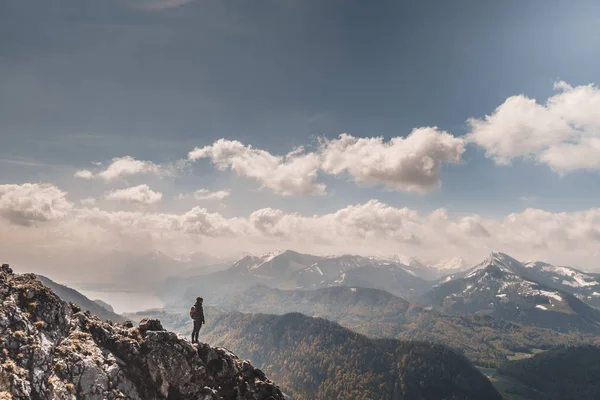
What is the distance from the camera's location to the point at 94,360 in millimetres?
36375

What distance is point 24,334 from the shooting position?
32438mm

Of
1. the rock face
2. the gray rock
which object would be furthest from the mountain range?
the gray rock

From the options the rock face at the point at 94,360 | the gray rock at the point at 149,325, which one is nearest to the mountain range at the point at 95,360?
the rock face at the point at 94,360

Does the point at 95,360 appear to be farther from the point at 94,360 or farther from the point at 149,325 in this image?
the point at 149,325

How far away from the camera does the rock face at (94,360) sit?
102 feet

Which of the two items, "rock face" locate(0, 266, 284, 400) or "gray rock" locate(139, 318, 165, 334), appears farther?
"gray rock" locate(139, 318, 165, 334)

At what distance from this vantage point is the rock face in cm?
3097

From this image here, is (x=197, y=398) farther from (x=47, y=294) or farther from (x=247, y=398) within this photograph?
(x=47, y=294)

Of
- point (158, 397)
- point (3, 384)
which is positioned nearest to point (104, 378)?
point (158, 397)

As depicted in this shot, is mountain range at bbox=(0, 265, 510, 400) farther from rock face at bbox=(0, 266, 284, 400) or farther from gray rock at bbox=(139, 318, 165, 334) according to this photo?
gray rock at bbox=(139, 318, 165, 334)

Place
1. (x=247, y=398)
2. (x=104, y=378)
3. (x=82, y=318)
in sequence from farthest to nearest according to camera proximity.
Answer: (x=247, y=398)
(x=82, y=318)
(x=104, y=378)

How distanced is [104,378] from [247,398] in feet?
62.3

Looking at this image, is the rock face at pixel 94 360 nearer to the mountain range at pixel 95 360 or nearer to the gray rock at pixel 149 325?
the mountain range at pixel 95 360

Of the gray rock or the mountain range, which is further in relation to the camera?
the gray rock
